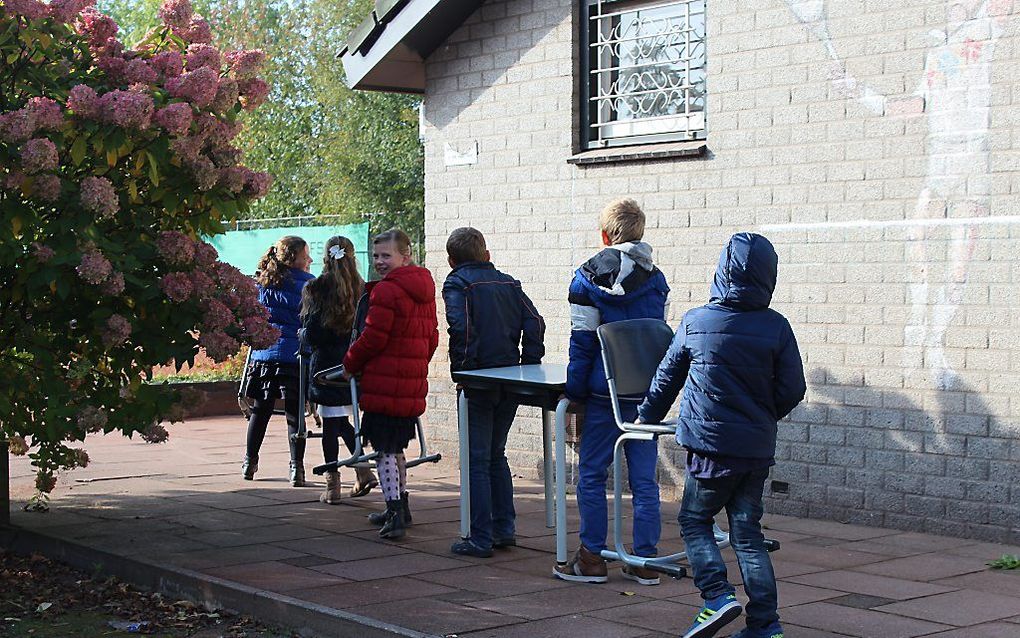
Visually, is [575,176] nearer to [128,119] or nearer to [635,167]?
[635,167]

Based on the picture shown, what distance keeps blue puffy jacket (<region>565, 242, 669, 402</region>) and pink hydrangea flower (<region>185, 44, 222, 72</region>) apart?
2.26 metres

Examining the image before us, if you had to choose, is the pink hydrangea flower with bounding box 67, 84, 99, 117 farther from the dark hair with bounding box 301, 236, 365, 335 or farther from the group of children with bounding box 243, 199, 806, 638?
the dark hair with bounding box 301, 236, 365, 335

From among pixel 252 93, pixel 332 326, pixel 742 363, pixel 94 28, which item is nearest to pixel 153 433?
pixel 252 93

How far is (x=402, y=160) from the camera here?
1198 inches

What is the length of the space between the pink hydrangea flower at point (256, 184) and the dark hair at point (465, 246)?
3.35 feet

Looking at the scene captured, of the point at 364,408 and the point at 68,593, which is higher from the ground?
the point at 364,408

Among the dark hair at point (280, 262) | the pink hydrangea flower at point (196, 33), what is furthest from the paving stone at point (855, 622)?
the dark hair at point (280, 262)

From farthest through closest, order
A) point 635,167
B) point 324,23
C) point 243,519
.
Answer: point 324,23
point 635,167
point 243,519

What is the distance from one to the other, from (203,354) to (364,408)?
1.00m

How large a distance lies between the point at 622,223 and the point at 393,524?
2.39 meters

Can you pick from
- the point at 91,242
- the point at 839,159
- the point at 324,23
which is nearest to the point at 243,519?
the point at 91,242

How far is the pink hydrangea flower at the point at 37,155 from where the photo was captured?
654 cm

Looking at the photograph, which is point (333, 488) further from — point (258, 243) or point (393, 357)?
point (258, 243)

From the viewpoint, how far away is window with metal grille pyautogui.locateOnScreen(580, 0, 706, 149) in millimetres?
9609
